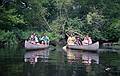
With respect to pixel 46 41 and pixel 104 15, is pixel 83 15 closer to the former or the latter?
pixel 104 15

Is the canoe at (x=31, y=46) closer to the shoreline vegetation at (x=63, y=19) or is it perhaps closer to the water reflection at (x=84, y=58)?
the water reflection at (x=84, y=58)

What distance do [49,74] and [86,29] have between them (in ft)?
98.0

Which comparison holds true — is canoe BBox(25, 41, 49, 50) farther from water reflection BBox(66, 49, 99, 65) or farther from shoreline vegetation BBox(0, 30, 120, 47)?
water reflection BBox(66, 49, 99, 65)

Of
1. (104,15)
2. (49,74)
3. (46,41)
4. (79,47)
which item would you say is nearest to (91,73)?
(49,74)

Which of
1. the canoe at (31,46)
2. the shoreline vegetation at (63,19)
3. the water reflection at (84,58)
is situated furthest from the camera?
the shoreline vegetation at (63,19)

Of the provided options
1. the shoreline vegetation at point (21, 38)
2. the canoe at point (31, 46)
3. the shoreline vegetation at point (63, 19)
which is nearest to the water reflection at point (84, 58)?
the canoe at point (31, 46)

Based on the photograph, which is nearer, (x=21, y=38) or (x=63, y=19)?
(x=21, y=38)

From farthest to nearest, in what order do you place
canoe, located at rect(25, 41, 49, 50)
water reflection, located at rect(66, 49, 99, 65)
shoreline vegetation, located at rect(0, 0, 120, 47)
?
1. shoreline vegetation, located at rect(0, 0, 120, 47)
2. canoe, located at rect(25, 41, 49, 50)
3. water reflection, located at rect(66, 49, 99, 65)

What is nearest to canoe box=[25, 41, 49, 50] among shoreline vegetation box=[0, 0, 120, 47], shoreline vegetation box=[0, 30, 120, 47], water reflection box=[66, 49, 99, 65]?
shoreline vegetation box=[0, 30, 120, 47]

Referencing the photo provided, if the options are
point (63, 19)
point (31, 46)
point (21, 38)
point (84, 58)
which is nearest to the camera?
point (84, 58)

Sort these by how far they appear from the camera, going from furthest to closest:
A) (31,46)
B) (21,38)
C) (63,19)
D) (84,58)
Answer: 1. (63,19)
2. (21,38)
3. (31,46)
4. (84,58)

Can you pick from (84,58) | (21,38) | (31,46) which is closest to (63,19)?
(21,38)

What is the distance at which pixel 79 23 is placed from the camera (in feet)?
144

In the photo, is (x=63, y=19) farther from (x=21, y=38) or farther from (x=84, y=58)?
(x=84, y=58)
